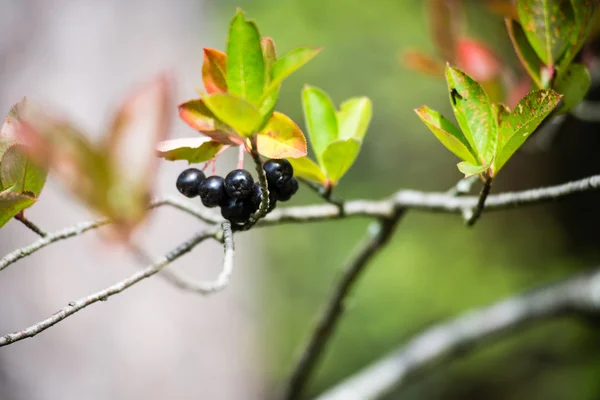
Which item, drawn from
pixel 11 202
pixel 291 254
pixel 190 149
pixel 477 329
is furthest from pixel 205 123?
pixel 291 254

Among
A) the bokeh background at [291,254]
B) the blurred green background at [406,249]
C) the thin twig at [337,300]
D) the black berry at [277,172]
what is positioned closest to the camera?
the black berry at [277,172]

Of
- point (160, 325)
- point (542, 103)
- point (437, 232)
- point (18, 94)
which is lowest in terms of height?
point (437, 232)

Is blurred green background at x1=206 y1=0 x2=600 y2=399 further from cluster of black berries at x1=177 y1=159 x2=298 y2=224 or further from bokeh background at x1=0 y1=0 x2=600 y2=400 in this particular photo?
cluster of black berries at x1=177 y1=159 x2=298 y2=224

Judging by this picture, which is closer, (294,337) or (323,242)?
(294,337)

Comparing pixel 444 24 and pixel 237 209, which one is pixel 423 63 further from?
pixel 237 209

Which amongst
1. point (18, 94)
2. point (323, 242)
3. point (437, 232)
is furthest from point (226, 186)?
point (323, 242)

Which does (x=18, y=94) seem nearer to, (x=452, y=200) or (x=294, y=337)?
(x=452, y=200)

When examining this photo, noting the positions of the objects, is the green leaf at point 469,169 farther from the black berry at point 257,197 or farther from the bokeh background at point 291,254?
the bokeh background at point 291,254

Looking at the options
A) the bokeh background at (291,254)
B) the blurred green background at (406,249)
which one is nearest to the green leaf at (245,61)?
the bokeh background at (291,254)
